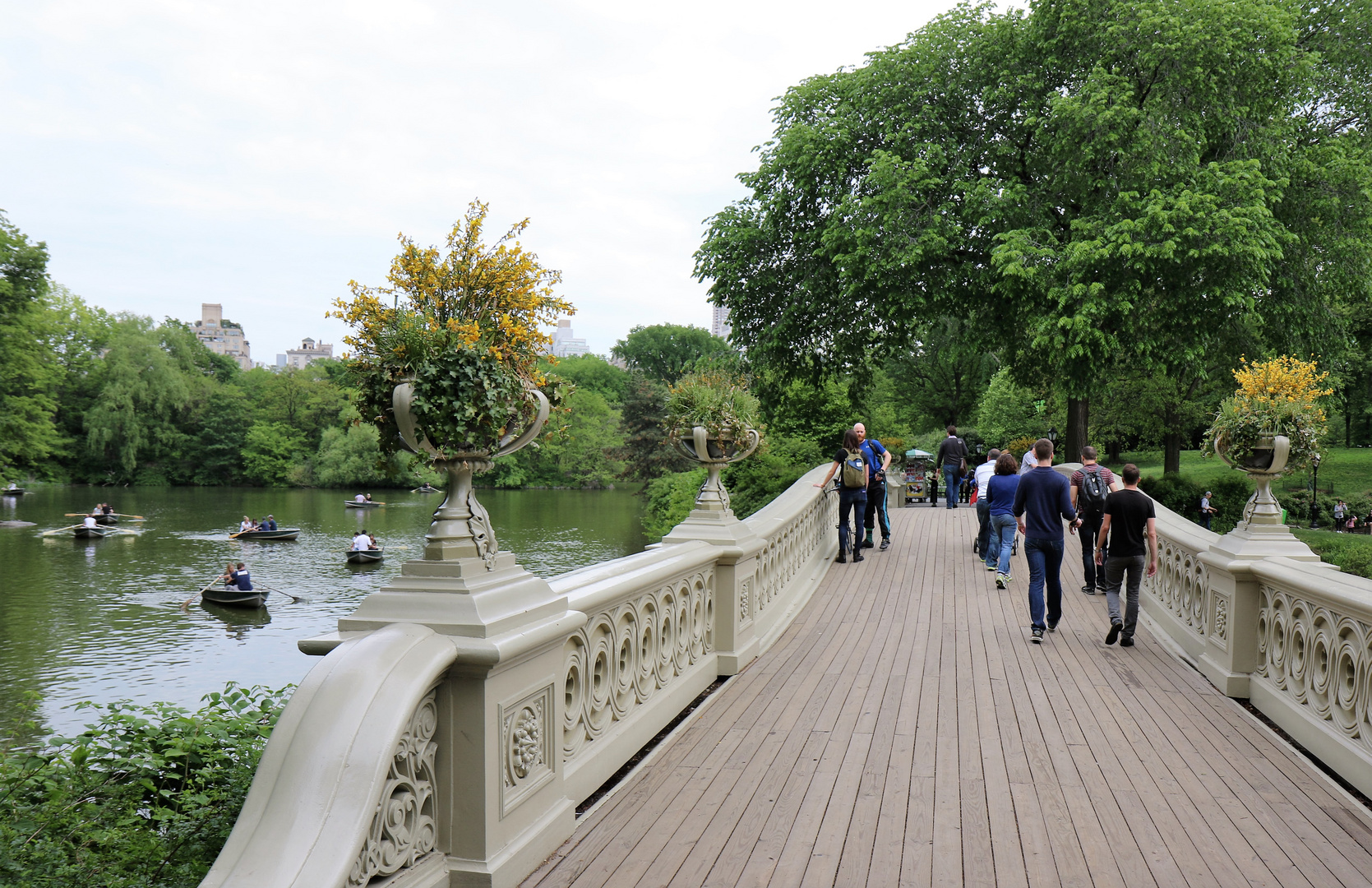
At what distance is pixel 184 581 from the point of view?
3009 cm

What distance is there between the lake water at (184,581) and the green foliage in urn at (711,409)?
5039 millimetres

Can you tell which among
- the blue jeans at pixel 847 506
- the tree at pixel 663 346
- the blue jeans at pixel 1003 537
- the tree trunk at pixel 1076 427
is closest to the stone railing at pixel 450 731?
the blue jeans at pixel 1003 537

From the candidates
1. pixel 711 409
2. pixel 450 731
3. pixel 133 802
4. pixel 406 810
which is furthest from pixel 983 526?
pixel 406 810

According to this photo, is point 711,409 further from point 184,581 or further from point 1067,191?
point 184,581

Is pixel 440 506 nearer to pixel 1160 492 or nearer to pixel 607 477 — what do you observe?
pixel 1160 492

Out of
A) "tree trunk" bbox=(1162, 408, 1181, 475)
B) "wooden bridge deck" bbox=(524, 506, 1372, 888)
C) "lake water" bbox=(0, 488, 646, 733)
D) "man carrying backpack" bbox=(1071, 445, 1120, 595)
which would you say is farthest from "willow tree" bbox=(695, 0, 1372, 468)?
"lake water" bbox=(0, 488, 646, 733)

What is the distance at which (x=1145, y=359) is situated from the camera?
17969 millimetres

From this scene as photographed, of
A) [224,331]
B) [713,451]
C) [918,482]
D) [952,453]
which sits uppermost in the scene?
[224,331]

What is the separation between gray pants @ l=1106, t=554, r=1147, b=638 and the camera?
7449 millimetres

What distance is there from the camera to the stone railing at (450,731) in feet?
7.96

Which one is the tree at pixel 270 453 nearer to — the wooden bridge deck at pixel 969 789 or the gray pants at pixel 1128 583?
the wooden bridge deck at pixel 969 789

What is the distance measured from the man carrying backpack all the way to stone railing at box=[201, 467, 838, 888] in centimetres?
680

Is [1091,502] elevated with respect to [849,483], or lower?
lower

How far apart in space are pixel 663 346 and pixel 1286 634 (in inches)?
3353
